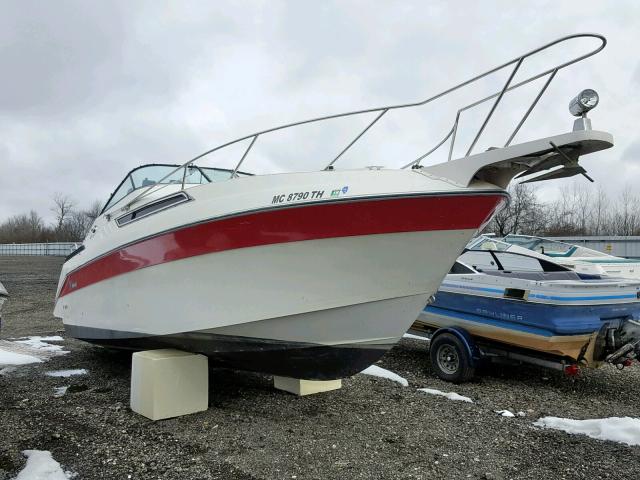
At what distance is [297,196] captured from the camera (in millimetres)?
3980

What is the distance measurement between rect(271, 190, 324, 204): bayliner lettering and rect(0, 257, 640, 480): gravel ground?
189 cm

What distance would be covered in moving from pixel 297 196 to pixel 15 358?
16.6 feet

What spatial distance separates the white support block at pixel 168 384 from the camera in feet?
14.4

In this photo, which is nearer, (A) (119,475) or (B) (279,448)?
(A) (119,475)

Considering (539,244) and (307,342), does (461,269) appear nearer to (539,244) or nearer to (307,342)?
(307,342)

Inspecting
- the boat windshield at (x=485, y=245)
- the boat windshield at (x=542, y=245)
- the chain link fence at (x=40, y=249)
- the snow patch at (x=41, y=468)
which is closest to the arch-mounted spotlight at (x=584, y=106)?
the snow patch at (x=41, y=468)

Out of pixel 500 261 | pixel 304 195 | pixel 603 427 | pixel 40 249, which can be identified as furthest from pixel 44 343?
pixel 40 249

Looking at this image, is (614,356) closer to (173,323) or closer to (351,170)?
(351,170)

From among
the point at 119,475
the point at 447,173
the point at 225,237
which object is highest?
the point at 447,173

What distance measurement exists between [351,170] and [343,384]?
276cm

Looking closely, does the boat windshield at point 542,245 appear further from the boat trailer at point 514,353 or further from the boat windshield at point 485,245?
the boat trailer at point 514,353

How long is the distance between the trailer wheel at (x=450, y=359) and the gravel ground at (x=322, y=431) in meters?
0.16

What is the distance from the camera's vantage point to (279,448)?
12.6 ft

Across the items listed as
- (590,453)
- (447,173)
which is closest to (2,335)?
(447,173)
